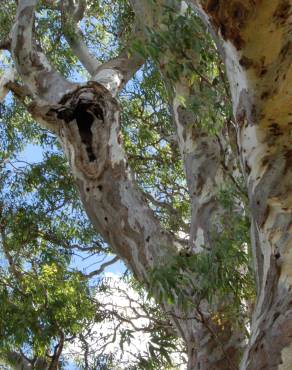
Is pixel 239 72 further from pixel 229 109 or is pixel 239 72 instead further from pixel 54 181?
pixel 54 181

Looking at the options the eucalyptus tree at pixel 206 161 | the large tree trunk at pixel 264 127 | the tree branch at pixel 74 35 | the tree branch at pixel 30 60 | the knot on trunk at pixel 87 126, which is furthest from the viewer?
the tree branch at pixel 74 35

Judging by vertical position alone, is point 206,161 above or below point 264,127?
above

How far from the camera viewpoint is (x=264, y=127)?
77.5 inches

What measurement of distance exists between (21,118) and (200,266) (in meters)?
4.84

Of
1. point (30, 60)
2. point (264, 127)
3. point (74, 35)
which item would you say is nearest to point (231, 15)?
point (264, 127)

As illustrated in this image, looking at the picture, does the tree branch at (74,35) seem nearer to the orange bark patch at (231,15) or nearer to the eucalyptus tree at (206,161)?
the eucalyptus tree at (206,161)

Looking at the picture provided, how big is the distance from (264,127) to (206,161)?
175 centimetres

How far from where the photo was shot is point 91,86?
3.77 m

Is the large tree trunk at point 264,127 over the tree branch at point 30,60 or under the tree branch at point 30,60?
under

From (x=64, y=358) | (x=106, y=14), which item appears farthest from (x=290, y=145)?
(x=106, y=14)

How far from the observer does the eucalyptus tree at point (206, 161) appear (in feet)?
6.02

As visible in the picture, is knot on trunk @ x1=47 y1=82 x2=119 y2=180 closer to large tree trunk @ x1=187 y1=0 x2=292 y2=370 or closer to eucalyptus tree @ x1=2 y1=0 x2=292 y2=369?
eucalyptus tree @ x1=2 y1=0 x2=292 y2=369

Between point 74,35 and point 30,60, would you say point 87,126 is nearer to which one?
point 30,60

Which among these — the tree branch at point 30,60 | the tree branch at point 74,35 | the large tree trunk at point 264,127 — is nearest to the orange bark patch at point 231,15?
the large tree trunk at point 264,127
